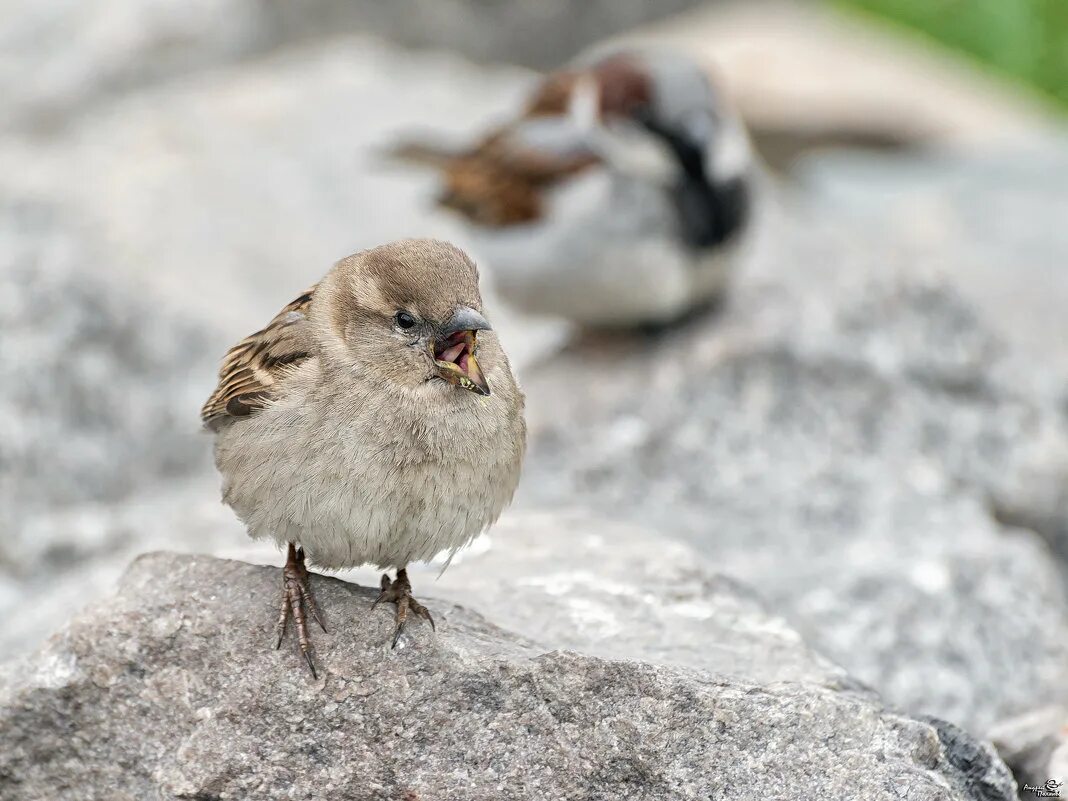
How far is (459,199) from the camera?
588 centimetres

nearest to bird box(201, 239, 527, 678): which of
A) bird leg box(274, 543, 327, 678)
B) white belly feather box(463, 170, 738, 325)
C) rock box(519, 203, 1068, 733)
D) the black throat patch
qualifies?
bird leg box(274, 543, 327, 678)

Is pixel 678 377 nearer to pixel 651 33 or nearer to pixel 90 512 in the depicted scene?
pixel 90 512

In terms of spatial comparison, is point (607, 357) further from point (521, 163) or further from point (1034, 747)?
point (1034, 747)

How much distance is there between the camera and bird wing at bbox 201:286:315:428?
318 cm

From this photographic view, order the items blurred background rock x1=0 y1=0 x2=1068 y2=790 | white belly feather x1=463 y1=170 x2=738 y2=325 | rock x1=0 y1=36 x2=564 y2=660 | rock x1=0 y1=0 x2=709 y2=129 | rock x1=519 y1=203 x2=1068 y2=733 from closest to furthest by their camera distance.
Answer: rock x1=519 y1=203 x2=1068 y2=733 < blurred background rock x1=0 y1=0 x2=1068 y2=790 < rock x1=0 y1=36 x2=564 y2=660 < white belly feather x1=463 y1=170 x2=738 y2=325 < rock x1=0 y1=0 x2=709 y2=129

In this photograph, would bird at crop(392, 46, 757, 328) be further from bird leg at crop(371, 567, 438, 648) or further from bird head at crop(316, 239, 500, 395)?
bird leg at crop(371, 567, 438, 648)

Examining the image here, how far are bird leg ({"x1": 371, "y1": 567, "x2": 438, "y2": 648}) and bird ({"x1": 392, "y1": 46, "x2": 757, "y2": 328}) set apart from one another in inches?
96.3

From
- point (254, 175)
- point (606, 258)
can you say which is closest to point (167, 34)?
point (254, 175)

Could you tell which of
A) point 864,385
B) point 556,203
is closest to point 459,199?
point 556,203

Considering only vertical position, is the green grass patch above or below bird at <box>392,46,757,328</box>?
above

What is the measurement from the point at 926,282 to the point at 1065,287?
229 centimetres

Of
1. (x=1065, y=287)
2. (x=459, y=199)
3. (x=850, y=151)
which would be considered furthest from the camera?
(x=850, y=151)

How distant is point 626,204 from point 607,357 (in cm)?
64
